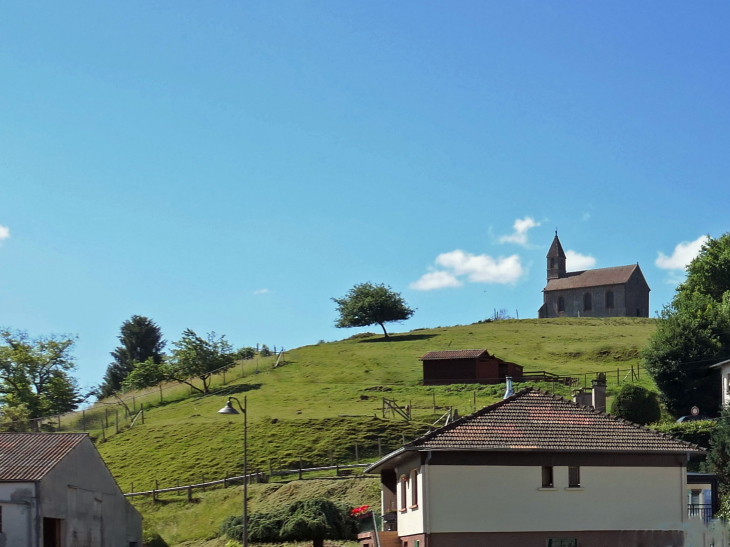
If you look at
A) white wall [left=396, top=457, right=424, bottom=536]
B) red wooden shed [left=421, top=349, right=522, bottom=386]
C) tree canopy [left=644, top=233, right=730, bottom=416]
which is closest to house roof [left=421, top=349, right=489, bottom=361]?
red wooden shed [left=421, top=349, right=522, bottom=386]

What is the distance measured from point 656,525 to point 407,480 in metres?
8.08

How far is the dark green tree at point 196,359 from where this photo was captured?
9300cm

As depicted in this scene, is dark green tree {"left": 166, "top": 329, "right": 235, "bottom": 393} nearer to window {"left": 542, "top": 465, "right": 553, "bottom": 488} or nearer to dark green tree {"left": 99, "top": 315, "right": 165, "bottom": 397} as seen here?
dark green tree {"left": 99, "top": 315, "right": 165, "bottom": 397}

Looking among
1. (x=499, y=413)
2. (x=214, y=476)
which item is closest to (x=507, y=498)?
(x=499, y=413)

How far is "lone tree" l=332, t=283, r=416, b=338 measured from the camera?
121 metres

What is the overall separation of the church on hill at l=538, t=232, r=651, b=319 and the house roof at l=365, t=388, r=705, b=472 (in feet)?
388

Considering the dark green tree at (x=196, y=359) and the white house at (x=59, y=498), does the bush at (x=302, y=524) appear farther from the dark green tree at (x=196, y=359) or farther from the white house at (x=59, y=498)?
the dark green tree at (x=196, y=359)

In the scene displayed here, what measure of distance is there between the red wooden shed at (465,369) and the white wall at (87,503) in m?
42.7

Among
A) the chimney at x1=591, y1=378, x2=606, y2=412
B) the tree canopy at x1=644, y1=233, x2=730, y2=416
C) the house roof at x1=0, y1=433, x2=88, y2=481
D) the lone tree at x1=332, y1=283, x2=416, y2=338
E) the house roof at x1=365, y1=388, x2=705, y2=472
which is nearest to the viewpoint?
the house roof at x1=365, y1=388, x2=705, y2=472

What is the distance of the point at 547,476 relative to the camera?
30172mm

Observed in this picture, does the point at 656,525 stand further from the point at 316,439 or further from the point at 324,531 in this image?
the point at 316,439

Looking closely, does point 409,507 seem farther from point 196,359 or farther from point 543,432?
point 196,359

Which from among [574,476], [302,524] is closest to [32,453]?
[302,524]

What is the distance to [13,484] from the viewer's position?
37.4m
